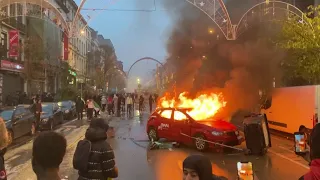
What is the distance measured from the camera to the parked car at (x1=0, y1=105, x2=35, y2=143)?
13.4m

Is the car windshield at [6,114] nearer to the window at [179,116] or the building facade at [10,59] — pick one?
the window at [179,116]

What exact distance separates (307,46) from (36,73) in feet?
75.7

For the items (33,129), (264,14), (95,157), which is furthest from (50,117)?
Result: (95,157)

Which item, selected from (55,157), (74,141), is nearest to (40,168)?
(55,157)

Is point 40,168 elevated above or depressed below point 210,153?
above

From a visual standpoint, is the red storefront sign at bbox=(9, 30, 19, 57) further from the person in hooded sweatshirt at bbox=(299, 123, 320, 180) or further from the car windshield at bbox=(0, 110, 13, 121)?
the person in hooded sweatshirt at bbox=(299, 123, 320, 180)

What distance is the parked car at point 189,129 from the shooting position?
37.5 feet

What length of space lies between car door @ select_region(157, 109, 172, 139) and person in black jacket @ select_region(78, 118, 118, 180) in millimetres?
8903

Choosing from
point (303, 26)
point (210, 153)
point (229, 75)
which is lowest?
point (210, 153)

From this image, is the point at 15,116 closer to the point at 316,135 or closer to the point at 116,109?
the point at 316,135

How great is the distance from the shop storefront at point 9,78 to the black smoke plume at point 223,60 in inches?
510

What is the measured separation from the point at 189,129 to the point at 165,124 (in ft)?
4.16

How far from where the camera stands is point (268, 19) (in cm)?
2050

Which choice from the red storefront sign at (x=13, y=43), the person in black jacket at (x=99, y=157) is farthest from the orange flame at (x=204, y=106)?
the red storefront sign at (x=13, y=43)
